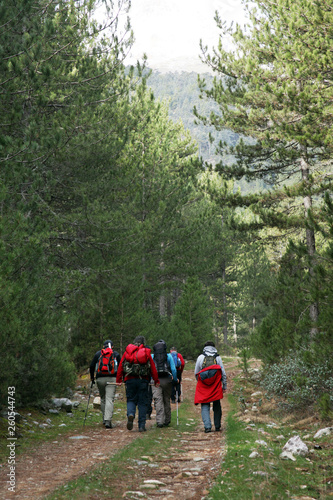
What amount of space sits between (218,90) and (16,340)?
39.0ft

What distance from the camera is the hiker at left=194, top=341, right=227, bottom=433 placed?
9359 millimetres

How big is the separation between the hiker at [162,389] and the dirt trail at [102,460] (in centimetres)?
93

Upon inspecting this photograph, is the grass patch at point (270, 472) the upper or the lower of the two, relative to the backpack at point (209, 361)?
lower

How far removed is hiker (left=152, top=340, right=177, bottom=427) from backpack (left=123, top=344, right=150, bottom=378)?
2.38 feet

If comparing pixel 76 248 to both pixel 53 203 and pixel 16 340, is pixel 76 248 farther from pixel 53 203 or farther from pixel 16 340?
pixel 16 340

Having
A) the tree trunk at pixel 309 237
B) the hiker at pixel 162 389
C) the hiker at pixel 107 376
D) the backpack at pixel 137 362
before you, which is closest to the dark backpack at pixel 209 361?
the hiker at pixel 162 389

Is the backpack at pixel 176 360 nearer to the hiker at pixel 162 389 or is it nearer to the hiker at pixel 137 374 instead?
the hiker at pixel 162 389

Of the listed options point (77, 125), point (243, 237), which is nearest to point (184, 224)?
point (243, 237)

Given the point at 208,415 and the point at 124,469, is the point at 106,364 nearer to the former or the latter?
the point at 208,415

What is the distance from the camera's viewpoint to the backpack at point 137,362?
9.39 metres

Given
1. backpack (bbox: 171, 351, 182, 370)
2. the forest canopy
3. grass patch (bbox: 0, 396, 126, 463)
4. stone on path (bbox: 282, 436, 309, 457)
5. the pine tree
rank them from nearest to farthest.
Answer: stone on path (bbox: 282, 436, 309, 457) < grass patch (bbox: 0, 396, 126, 463) < the forest canopy < the pine tree < backpack (bbox: 171, 351, 182, 370)

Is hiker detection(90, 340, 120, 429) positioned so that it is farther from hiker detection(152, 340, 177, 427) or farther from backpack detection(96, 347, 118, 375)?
hiker detection(152, 340, 177, 427)

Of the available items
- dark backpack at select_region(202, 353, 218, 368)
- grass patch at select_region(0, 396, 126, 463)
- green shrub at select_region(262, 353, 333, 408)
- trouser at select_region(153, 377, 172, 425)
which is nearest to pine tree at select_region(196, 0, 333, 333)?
green shrub at select_region(262, 353, 333, 408)

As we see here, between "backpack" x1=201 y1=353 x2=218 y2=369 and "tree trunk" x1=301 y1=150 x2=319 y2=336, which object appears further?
"tree trunk" x1=301 y1=150 x2=319 y2=336
